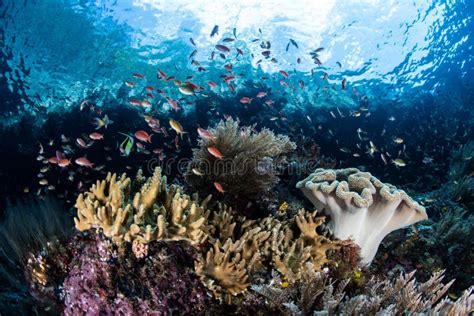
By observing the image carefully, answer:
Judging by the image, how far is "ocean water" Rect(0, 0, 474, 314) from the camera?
614 inches

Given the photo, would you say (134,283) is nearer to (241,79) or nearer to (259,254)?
(259,254)

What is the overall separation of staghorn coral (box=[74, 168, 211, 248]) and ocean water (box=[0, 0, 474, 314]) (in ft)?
33.3

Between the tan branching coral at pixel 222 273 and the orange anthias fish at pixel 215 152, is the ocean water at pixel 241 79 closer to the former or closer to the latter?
the orange anthias fish at pixel 215 152

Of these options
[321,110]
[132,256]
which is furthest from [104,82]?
[132,256]

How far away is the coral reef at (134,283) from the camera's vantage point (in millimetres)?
2822

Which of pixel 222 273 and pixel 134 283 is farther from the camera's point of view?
pixel 222 273

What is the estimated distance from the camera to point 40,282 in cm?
402

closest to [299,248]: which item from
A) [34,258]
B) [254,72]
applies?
[34,258]

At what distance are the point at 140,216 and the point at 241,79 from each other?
18.7 meters

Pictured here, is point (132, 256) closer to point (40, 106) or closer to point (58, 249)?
point (58, 249)

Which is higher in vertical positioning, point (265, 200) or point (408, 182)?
point (265, 200)

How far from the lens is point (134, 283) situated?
9.61 ft

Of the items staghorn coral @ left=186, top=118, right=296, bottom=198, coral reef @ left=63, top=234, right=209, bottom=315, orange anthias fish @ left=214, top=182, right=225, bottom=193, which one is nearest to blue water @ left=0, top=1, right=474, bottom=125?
staghorn coral @ left=186, top=118, right=296, bottom=198

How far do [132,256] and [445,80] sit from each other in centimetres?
2727
